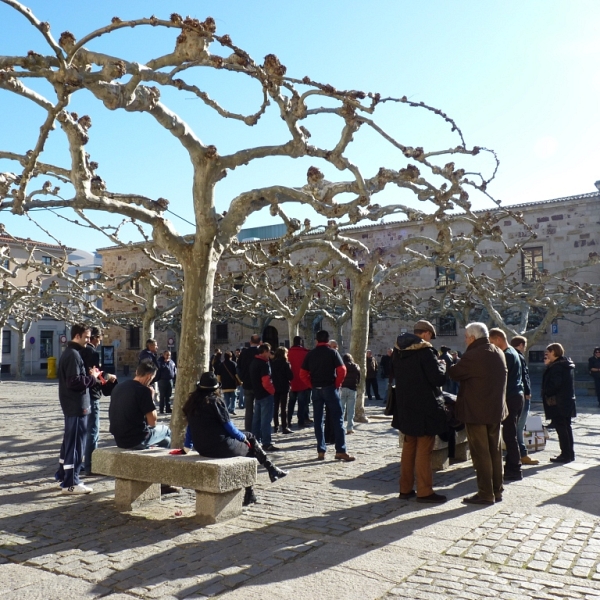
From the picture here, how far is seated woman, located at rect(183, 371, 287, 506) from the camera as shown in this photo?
6.00 meters

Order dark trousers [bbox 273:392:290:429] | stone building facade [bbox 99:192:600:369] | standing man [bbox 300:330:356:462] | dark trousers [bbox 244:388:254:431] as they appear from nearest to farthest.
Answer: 1. standing man [bbox 300:330:356:462]
2. dark trousers [bbox 244:388:254:431]
3. dark trousers [bbox 273:392:290:429]
4. stone building facade [bbox 99:192:600:369]

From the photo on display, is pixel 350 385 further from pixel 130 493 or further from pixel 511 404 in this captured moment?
pixel 130 493

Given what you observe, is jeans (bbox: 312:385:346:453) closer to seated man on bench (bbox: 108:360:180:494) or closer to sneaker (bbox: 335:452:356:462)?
sneaker (bbox: 335:452:356:462)

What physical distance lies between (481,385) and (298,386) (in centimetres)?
670

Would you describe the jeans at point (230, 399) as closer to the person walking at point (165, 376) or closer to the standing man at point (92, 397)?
the person walking at point (165, 376)

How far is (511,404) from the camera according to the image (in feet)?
25.2

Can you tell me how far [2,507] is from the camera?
6.35 meters

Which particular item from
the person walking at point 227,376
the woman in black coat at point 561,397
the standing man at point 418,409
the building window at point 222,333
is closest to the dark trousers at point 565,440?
the woman in black coat at point 561,397

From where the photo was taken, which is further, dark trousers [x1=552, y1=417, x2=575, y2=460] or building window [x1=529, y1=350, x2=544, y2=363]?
building window [x1=529, y1=350, x2=544, y2=363]

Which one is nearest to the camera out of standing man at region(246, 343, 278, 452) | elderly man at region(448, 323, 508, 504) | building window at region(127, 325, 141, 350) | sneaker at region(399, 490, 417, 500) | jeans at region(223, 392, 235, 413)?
elderly man at region(448, 323, 508, 504)

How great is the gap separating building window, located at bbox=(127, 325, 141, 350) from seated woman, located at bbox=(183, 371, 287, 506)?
134ft

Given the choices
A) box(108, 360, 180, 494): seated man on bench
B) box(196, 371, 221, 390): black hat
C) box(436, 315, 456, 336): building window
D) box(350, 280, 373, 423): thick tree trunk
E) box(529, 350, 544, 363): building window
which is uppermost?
box(436, 315, 456, 336): building window

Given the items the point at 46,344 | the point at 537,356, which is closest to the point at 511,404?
the point at 537,356

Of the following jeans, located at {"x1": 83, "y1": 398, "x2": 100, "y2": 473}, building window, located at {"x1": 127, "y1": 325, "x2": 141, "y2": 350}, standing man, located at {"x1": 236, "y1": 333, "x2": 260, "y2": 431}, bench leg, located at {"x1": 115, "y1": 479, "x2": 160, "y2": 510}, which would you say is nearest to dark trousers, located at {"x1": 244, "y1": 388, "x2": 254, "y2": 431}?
standing man, located at {"x1": 236, "y1": 333, "x2": 260, "y2": 431}
